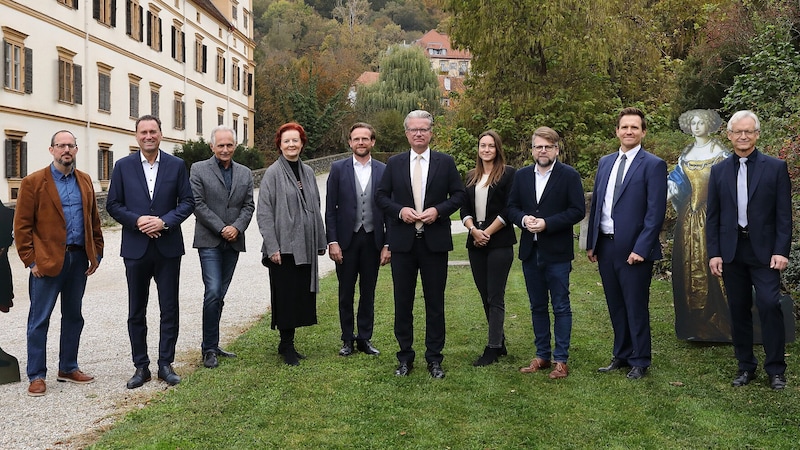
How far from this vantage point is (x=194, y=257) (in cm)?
1817

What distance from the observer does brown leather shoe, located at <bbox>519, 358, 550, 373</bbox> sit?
267 inches

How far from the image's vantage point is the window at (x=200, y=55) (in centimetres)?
4088

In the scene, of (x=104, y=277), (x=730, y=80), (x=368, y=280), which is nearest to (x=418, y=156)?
(x=368, y=280)

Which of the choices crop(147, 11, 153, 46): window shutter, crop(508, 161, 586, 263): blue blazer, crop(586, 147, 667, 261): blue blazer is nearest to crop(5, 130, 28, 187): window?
crop(147, 11, 153, 46): window shutter

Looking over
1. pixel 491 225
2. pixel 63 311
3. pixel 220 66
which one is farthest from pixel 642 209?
pixel 220 66

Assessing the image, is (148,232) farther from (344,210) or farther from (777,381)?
(777,381)

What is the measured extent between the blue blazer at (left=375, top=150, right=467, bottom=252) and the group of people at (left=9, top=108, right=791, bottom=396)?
0.04 ft

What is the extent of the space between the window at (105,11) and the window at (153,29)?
148 inches

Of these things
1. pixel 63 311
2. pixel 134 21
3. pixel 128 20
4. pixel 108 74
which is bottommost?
pixel 63 311

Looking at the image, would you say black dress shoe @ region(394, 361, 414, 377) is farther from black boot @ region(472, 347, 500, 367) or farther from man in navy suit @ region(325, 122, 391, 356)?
man in navy suit @ region(325, 122, 391, 356)

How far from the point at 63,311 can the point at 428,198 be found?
3254 mm

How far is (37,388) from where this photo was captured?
20.9 ft

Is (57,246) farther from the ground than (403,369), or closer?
farther from the ground

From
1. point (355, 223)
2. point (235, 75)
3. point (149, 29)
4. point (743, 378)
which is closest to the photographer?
point (743, 378)
